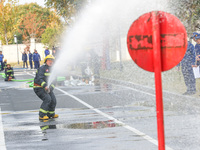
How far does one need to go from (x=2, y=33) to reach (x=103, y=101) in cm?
5176

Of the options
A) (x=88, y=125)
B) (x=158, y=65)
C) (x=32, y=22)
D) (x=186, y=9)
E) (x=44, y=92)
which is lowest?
(x=88, y=125)

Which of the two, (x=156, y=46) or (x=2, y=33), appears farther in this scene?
(x=2, y=33)

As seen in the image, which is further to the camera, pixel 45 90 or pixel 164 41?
pixel 45 90

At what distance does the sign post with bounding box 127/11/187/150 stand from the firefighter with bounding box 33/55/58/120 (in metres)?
6.47

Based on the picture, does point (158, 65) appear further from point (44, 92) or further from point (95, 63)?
point (95, 63)

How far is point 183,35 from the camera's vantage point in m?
4.90

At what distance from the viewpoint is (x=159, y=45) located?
4.70m

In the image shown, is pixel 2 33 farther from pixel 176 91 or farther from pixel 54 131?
pixel 54 131

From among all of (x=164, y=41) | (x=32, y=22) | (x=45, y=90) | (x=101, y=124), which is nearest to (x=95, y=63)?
(x=45, y=90)

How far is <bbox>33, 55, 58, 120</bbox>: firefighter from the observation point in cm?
1109

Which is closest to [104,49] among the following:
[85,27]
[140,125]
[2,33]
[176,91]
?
[85,27]

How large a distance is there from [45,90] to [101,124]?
195 cm

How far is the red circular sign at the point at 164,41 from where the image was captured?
15.6 feet

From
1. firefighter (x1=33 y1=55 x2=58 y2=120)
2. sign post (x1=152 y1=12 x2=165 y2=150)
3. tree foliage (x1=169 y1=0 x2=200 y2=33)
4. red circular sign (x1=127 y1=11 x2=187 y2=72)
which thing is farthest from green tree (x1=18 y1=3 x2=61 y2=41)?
sign post (x1=152 y1=12 x2=165 y2=150)
